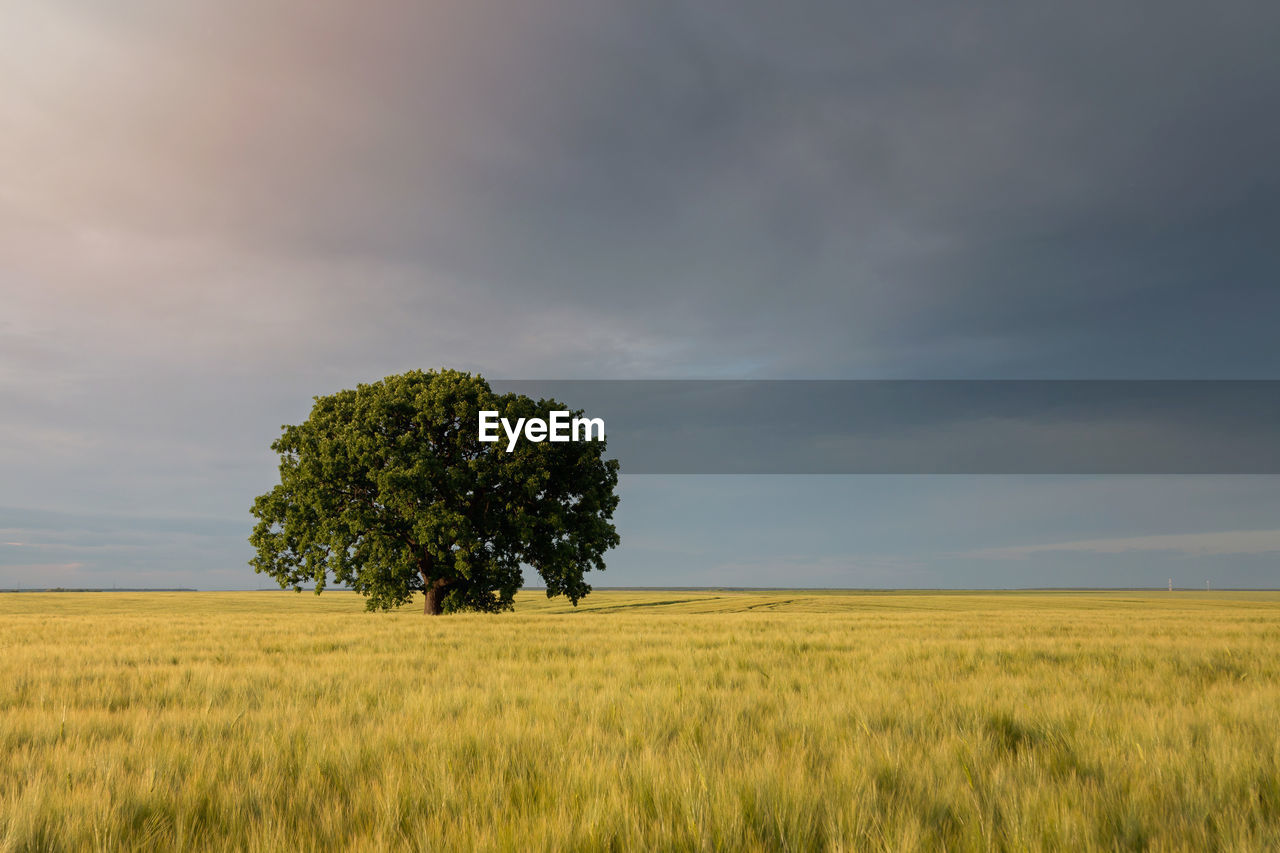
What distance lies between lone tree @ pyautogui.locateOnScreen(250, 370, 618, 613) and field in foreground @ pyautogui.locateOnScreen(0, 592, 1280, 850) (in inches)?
793

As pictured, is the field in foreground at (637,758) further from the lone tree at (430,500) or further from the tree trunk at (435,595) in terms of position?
the tree trunk at (435,595)

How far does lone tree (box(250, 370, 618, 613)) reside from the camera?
2877 cm

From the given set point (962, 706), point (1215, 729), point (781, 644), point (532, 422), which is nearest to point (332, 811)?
point (962, 706)

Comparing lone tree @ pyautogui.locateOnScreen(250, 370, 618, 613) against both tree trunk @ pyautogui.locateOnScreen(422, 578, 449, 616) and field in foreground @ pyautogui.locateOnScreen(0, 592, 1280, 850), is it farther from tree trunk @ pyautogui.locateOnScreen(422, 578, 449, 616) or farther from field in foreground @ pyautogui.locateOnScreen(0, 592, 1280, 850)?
field in foreground @ pyautogui.locateOnScreen(0, 592, 1280, 850)

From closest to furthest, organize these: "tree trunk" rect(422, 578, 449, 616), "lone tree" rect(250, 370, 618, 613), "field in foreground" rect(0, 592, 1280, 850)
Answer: "field in foreground" rect(0, 592, 1280, 850)
"lone tree" rect(250, 370, 618, 613)
"tree trunk" rect(422, 578, 449, 616)

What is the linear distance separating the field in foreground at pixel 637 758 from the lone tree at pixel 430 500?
20.2 m

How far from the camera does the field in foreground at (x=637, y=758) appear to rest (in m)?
2.88

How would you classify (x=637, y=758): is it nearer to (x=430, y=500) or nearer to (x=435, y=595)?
(x=430, y=500)

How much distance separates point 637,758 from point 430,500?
88.6ft

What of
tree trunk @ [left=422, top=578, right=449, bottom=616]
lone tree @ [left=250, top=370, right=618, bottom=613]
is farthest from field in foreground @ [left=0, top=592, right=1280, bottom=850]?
tree trunk @ [left=422, top=578, right=449, bottom=616]

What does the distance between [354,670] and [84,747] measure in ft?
14.9

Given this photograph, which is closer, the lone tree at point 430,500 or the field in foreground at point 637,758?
the field in foreground at point 637,758

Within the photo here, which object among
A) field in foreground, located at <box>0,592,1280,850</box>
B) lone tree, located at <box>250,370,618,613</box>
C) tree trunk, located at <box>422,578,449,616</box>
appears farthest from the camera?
tree trunk, located at <box>422,578,449,616</box>

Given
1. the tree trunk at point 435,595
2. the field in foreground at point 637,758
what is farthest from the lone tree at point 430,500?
the field in foreground at point 637,758
